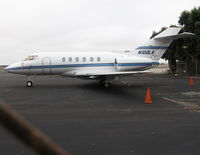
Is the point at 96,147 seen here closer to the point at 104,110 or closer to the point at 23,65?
the point at 104,110

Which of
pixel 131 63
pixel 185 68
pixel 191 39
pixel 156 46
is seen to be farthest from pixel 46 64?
pixel 185 68

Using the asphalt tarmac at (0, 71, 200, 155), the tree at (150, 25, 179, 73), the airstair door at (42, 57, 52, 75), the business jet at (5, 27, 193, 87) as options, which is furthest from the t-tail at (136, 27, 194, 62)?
the tree at (150, 25, 179, 73)

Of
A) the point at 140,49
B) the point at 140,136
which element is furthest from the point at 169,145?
the point at 140,49

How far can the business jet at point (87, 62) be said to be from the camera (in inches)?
574

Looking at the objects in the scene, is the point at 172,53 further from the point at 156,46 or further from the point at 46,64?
the point at 46,64

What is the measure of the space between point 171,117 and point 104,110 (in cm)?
248

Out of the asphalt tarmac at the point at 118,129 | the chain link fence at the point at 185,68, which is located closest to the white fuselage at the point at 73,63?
the asphalt tarmac at the point at 118,129

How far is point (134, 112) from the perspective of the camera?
6.71 metres

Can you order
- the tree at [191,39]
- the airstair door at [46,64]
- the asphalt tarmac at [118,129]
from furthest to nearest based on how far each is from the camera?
1. the tree at [191,39]
2. the airstair door at [46,64]
3. the asphalt tarmac at [118,129]

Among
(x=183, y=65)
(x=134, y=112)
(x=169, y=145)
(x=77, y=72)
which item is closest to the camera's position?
(x=169, y=145)

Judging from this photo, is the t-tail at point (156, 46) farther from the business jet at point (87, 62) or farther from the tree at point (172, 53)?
the tree at point (172, 53)

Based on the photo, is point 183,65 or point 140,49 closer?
point 140,49

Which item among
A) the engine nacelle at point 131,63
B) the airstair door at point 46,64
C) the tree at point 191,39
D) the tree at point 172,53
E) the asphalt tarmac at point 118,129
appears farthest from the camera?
the tree at point 172,53

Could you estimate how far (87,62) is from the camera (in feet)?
48.5
